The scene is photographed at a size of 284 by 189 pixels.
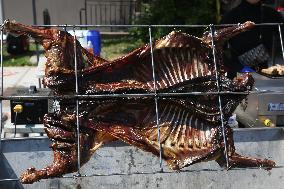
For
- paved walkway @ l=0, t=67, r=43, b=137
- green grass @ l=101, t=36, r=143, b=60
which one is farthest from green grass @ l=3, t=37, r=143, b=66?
paved walkway @ l=0, t=67, r=43, b=137

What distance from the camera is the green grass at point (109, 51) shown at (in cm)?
904

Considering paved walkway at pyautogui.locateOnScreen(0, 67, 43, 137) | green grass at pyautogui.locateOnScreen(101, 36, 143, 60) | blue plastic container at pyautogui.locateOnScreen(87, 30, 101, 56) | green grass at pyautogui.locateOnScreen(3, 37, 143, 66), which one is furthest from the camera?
green grass at pyautogui.locateOnScreen(101, 36, 143, 60)

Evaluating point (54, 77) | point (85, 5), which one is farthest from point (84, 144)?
point (85, 5)

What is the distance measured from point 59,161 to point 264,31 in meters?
2.66

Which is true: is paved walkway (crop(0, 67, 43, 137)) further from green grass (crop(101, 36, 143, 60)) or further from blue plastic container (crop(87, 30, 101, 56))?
blue plastic container (crop(87, 30, 101, 56))

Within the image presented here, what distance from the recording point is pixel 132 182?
3123mm

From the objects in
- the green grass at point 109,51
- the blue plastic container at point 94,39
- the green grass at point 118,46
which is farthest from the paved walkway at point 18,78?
the blue plastic container at point 94,39

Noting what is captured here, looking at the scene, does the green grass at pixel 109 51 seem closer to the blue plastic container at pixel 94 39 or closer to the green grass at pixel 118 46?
the green grass at pixel 118 46

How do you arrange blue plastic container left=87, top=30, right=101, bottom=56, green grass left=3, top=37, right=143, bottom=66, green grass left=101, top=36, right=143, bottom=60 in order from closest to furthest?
1. blue plastic container left=87, top=30, right=101, bottom=56
2. green grass left=3, top=37, right=143, bottom=66
3. green grass left=101, top=36, right=143, bottom=60

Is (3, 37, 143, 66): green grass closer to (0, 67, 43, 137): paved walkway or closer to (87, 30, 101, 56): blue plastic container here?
(0, 67, 43, 137): paved walkway

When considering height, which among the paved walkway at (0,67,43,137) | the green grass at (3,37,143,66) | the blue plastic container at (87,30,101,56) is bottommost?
the paved walkway at (0,67,43,137)

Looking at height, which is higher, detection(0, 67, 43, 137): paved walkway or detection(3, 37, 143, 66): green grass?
detection(3, 37, 143, 66): green grass

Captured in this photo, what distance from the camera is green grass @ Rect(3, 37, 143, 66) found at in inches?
356

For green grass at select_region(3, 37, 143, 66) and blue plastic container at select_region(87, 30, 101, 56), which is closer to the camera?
blue plastic container at select_region(87, 30, 101, 56)
